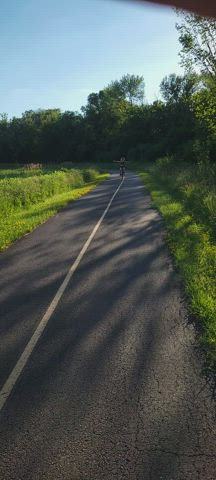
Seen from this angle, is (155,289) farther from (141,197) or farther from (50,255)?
(141,197)

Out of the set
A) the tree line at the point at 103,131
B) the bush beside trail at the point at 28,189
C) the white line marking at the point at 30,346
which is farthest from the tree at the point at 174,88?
the white line marking at the point at 30,346

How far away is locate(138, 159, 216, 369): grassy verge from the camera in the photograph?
6.18m

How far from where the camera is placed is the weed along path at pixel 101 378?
3346mm

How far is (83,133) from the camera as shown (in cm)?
10094

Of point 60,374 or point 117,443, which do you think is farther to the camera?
point 60,374

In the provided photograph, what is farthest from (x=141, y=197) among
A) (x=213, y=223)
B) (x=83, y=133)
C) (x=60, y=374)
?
(x=83, y=133)

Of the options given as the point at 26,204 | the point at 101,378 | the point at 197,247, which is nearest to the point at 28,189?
the point at 26,204

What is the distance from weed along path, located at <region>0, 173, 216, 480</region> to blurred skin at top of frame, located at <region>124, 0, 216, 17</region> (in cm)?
306

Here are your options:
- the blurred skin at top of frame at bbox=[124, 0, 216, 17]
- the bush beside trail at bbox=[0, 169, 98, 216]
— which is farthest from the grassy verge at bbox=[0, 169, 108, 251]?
the blurred skin at top of frame at bbox=[124, 0, 216, 17]

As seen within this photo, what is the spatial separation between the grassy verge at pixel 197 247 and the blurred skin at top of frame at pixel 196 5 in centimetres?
446

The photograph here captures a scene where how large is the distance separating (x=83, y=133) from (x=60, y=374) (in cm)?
9974

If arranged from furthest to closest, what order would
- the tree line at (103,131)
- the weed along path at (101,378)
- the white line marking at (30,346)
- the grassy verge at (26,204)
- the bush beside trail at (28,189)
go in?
the tree line at (103,131)
the bush beside trail at (28,189)
the grassy verge at (26,204)
the white line marking at (30,346)
the weed along path at (101,378)

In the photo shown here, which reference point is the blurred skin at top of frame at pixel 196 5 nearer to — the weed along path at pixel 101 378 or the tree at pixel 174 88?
the weed along path at pixel 101 378

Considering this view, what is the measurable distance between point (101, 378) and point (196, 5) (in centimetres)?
428
